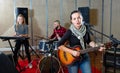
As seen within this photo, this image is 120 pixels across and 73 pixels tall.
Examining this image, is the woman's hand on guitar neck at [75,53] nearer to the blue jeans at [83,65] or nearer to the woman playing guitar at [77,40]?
the woman playing guitar at [77,40]

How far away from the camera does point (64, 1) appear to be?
8.59 m

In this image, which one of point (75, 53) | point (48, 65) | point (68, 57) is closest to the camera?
point (75, 53)

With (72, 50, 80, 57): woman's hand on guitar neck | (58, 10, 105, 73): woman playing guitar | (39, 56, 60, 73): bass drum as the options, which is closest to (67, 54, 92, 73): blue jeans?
(58, 10, 105, 73): woman playing guitar

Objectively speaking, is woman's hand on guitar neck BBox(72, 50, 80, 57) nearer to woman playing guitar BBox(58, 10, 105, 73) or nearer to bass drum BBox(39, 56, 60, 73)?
woman playing guitar BBox(58, 10, 105, 73)

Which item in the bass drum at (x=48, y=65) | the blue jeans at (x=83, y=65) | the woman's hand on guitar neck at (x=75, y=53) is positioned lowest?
the bass drum at (x=48, y=65)

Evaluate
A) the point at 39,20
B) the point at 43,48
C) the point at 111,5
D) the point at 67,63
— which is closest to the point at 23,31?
the point at 43,48

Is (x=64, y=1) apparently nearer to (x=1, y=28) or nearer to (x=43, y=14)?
(x=43, y=14)

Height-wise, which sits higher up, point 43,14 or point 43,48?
point 43,14

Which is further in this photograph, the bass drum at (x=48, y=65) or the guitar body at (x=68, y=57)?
the bass drum at (x=48, y=65)

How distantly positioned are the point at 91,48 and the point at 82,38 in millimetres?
223

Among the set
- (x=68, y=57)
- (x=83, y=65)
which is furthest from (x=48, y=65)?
(x=83, y=65)

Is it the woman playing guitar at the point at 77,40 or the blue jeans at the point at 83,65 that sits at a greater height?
the woman playing guitar at the point at 77,40

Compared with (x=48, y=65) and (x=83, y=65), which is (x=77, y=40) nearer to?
(x=83, y=65)

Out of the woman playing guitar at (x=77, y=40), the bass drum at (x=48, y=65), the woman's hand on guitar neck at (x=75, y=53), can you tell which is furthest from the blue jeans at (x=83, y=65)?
the bass drum at (x=48, y=65)
